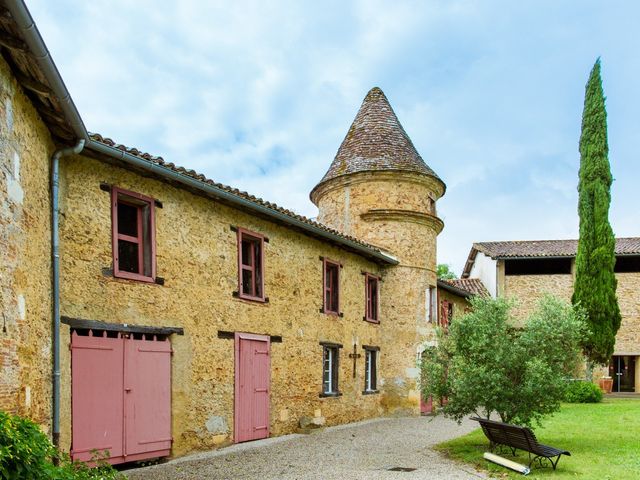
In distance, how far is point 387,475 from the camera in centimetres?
894

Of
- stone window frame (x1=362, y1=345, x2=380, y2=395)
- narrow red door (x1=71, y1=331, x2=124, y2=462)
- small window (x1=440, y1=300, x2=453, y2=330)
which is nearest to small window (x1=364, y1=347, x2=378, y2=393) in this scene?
stone window frame (x1=362, y1=345, x2=380, y2=395)

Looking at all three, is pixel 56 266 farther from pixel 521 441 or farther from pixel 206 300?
pixel 521 441

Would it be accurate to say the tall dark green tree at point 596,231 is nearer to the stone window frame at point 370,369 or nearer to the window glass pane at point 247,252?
the stone window frame at point 370,369

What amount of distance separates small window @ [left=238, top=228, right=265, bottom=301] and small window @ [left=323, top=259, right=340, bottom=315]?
345 cm

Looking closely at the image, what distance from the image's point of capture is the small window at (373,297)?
61.1ft

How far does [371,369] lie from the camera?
1870 centimetres

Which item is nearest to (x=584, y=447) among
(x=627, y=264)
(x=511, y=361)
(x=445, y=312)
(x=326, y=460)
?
(x=511, y=361)

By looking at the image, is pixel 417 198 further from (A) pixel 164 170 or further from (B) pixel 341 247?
(A) pixel 164 170

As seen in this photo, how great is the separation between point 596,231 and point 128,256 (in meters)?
21.1

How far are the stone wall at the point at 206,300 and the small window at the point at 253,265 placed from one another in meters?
0.24

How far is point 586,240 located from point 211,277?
1919cm

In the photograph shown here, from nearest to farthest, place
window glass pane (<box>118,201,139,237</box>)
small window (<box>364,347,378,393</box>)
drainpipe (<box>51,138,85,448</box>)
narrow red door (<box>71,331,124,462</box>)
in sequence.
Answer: drainpipe (<box>51,138,85,448</box>), narrow red door (<box>71,331,124,462</box>), window glass pane (<box>118,201,139,237</box>), small window (<box>364,347,378,393</box>)

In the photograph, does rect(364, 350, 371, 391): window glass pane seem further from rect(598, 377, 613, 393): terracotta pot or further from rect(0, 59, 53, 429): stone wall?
rect(598, 377, 613, 393): terracotta pot

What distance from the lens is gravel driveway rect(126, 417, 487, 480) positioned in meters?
8.91
